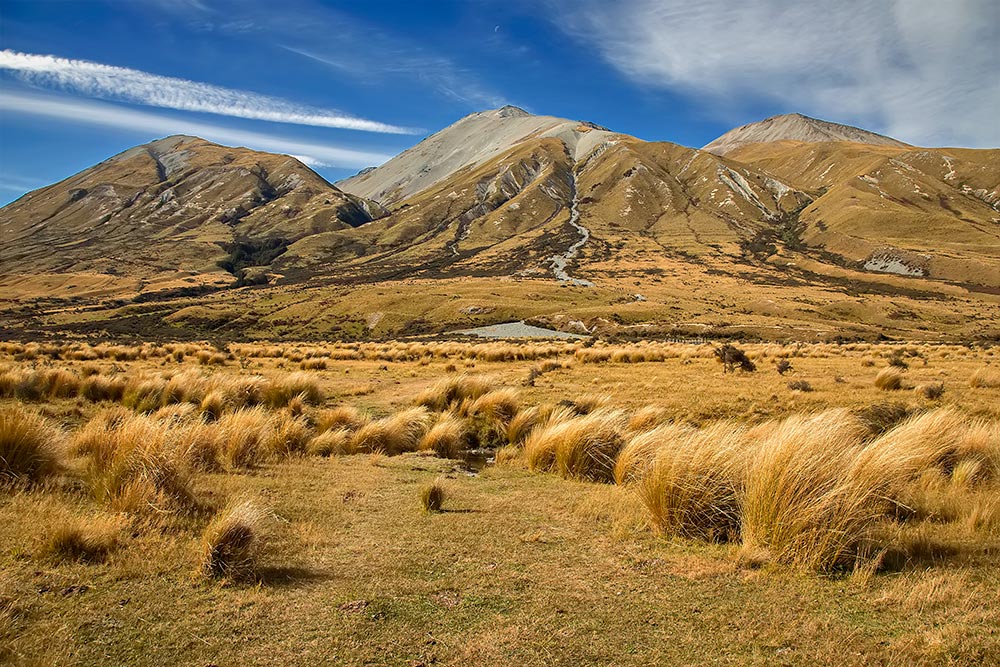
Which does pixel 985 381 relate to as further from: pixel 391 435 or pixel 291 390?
pixel 291 390

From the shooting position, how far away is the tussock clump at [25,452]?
6.71 meters

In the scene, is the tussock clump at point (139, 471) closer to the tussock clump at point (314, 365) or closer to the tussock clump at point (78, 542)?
the tussock clump at point (78, 542)

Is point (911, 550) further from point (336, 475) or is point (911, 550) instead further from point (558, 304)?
point (558, 304)

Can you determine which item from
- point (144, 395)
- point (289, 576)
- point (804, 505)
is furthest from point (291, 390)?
point (804, 505)

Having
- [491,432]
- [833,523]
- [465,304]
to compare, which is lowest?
[491,432]

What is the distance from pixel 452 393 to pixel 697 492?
438 inches

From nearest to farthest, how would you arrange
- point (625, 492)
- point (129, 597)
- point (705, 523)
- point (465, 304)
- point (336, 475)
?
point (129, 597), point (705, 523), point (625, 492), point (336, 475), point (465, 304)

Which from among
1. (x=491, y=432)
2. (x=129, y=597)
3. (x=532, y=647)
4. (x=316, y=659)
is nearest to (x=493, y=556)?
(x=532, y=647)

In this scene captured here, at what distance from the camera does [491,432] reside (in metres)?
13.8

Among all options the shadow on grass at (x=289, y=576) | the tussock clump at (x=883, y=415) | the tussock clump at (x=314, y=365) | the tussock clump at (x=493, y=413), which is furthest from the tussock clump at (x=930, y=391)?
the tussock clump at (x=314, y=365)

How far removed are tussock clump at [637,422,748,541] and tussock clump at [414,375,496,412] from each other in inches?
369

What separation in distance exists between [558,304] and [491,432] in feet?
294

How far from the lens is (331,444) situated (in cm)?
1082

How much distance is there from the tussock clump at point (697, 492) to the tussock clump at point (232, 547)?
453cm
